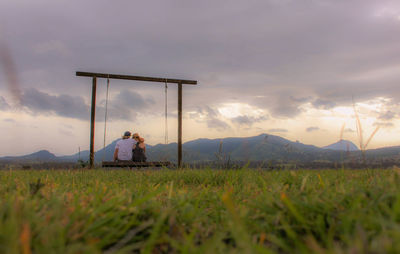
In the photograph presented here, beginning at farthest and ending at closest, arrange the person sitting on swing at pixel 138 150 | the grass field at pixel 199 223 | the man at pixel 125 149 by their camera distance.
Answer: the person sitting on swing at pixel 138 150 < the man at pixel 125 149 < the grass field at pixel 199 223

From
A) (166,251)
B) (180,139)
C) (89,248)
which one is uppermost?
(180,139)

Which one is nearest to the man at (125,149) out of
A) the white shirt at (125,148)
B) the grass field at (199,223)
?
the white shirt at (125,148)

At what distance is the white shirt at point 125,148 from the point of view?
10.8 m

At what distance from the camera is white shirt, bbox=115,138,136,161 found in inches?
427

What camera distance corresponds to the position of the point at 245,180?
4062 millimetres

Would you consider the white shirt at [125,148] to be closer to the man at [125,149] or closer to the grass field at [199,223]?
the man at [125,149]

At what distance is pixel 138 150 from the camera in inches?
457

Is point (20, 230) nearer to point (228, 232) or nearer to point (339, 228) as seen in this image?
point (228, 232)

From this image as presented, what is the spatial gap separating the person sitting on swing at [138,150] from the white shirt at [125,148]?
1.49 ft

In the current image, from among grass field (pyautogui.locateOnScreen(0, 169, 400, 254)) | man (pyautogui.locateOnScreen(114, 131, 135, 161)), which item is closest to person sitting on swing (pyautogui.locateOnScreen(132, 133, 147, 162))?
man (pyautogui.locateOnScreen(114, 131, 135, 161))

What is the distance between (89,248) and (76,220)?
448mm

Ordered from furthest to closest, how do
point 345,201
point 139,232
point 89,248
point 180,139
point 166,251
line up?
point 180,139
point 345,201
point 139,232
point 166,251
point 89,248

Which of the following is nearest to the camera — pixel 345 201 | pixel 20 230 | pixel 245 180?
pixel 20 230

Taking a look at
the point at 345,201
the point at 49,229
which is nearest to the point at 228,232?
the point at 345,201
